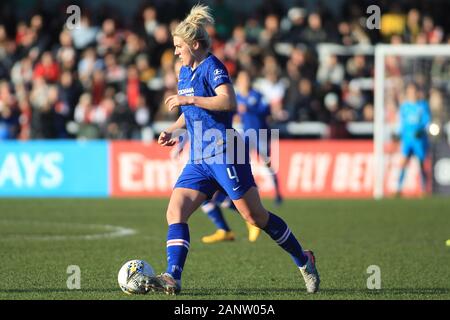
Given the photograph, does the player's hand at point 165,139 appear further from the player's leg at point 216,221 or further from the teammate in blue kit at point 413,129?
the teammate in blue kit at point 413,129

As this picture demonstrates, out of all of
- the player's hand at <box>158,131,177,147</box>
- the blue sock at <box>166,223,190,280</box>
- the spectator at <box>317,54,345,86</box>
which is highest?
the player's hand at <box>158,131,177,147</box>

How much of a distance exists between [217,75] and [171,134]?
2.47ft

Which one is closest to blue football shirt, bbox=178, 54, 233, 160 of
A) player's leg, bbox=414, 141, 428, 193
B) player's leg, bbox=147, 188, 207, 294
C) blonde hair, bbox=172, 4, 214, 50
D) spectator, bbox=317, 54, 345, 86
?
blonde hair, bbox=172, 4, 214, 50

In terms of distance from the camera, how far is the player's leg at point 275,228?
8.96 m

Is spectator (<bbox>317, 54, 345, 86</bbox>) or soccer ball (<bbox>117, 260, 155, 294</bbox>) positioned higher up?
spectator (<bbox>317, 54, 345, 86</bbox>)

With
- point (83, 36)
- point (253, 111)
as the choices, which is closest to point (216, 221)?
point (253, 111)

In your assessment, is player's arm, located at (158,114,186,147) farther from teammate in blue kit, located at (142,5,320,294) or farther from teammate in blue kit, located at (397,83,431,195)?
teammate in blue kit, located at (397,83,431,195)

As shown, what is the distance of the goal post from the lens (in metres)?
22.0

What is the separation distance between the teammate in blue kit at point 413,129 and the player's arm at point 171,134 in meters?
13.2

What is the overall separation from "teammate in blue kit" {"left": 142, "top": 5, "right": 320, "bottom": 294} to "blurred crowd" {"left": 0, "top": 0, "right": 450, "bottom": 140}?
14026mm

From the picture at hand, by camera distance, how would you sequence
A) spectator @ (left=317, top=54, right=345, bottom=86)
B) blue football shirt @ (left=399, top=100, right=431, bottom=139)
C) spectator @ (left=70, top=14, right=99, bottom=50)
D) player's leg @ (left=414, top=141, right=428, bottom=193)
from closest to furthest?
player's leg @ (left=414, top=141, right=428, bottom=193), blue football shirt @ (left=399, top=100, right=431, bottom=139), spectator @ (left=317, top=54, right=345, bottom=86), spectator @ (left=70, top=14, right=99, bottom=50)

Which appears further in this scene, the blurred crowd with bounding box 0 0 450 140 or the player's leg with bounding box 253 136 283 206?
the blurred crowd with bounding box 0 0 450 140

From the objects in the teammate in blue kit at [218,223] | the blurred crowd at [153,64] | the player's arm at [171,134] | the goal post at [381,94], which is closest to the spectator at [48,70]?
the blurred crowd at [153,64]
